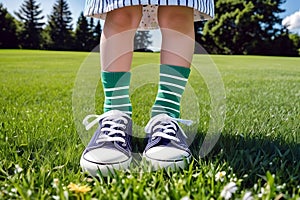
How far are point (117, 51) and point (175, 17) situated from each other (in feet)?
0.59

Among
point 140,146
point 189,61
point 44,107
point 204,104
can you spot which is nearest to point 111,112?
point 140,146

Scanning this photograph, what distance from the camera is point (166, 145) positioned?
861mm

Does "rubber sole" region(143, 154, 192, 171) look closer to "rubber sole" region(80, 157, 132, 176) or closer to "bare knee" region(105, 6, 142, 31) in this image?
"rubber sole" region(80, 157, 132, 176)

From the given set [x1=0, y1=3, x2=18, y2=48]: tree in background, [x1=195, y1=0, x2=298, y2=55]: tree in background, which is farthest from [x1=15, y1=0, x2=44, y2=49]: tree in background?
[x1=195, y1=0, x2=298, y2=55]: tree in background

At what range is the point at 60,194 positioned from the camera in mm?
594

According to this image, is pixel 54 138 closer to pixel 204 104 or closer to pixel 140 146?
pixel 140 146

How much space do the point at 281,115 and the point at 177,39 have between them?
756 mm

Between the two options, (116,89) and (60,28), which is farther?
(60,28)

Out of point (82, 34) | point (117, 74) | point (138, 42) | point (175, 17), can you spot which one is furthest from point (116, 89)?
point (82, 34)

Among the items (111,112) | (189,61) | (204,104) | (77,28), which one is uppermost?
(77,28)

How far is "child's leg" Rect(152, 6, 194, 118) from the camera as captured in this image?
94cm

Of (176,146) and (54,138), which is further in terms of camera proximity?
(54,138)

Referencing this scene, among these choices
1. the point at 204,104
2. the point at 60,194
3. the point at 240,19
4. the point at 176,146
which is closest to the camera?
the point at 60,194

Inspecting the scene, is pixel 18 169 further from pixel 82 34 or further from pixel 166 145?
pixel 82 34
